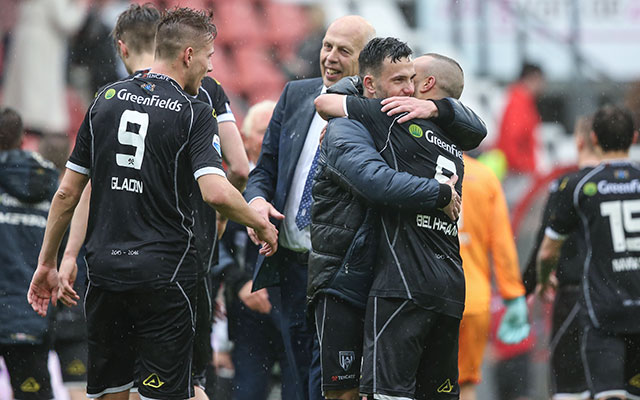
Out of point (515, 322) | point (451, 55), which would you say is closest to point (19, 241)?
point (515, 322)

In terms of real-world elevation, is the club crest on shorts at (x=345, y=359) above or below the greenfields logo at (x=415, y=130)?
below

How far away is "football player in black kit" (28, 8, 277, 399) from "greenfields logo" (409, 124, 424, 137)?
89 cm

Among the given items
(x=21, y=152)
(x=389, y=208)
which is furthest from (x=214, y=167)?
(x=21, y=152)

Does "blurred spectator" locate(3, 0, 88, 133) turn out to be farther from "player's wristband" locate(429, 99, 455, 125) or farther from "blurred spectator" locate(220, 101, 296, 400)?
"player's wristband" locate(429, 99, 455, 125)

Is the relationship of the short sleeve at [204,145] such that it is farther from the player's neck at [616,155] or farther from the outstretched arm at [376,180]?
the player's neck at [616,155]

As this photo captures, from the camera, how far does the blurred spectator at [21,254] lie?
7.38m

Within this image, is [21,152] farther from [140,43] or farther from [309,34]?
[309,34]

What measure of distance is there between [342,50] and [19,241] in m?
2.67

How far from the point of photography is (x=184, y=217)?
562 centimetres

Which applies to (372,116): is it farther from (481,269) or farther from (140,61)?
(481,269)

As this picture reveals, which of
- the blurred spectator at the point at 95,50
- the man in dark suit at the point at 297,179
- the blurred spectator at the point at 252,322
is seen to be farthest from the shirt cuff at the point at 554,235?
the blurred spectator at the point at 95,50

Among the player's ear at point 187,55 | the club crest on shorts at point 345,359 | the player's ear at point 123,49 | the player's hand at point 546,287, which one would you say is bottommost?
the club crest on shorts at point 345,359

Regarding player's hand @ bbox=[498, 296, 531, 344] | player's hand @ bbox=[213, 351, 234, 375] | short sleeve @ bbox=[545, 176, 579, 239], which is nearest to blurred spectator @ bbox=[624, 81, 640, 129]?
player's hand @ bbox=[498, 296, 531, 344]

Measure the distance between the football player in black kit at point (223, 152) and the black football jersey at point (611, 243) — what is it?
2558 millimetres
